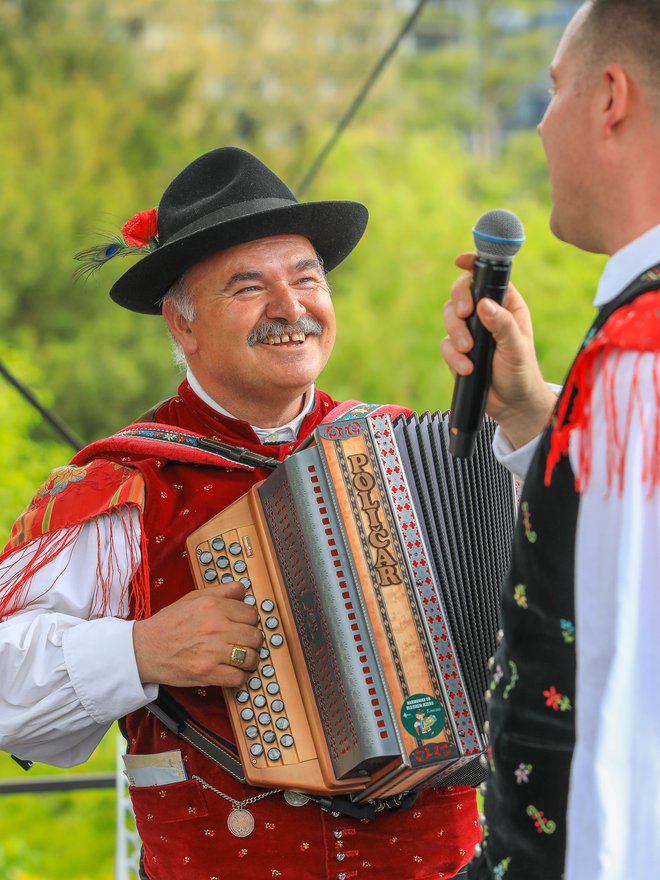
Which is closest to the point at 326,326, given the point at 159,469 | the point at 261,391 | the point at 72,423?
the point at 261,391

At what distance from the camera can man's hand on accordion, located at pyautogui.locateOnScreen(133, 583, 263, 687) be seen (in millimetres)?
2139

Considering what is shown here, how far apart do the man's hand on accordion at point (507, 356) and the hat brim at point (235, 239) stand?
769 millimetres

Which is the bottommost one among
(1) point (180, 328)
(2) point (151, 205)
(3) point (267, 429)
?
(2) point (151, 205)

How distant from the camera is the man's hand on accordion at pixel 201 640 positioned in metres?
2.14

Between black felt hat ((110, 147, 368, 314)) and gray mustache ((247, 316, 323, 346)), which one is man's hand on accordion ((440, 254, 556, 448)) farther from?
black felt hat ((110, 147, 368, 314))

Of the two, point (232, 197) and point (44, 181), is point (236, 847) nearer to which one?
point (232, 197)

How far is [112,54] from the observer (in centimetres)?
2077

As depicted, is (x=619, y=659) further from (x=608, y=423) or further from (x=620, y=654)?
(x=608, y=423)

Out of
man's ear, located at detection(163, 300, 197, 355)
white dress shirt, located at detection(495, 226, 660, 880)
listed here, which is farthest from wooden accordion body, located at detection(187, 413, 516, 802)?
white dress shirt, located at detection(495, 226, 660, 880)

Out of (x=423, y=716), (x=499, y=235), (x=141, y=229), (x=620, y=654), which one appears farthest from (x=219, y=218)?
(x=620, y=654)

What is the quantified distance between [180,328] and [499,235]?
46.7 inches

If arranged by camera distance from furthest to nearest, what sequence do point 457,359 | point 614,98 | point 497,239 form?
point 457,359, point 497,239, point 614,98

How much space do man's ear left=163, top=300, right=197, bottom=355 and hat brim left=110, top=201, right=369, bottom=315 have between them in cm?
5

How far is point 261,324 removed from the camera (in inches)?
97.0
